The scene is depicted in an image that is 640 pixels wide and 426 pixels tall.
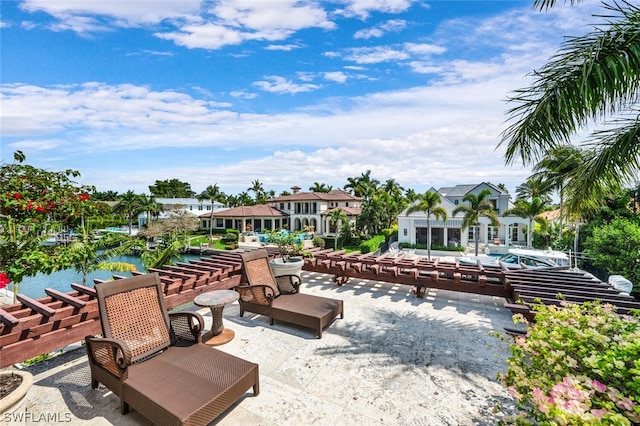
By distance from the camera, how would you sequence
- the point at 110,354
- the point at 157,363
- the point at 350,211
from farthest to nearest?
the point at 350,211 < the point at 157,363 < the point at 110,354

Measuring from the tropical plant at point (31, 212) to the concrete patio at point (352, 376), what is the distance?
1.60 m

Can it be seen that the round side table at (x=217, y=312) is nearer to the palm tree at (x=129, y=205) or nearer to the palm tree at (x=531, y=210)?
the palm tree at (x=531, y=210)

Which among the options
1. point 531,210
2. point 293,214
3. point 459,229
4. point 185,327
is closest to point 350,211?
point 293,214

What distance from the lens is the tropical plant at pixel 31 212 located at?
3.69m

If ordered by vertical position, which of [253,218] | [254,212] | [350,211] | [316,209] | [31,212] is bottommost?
[253,218]

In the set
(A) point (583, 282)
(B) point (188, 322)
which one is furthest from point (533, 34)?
(B) point (188, 322)

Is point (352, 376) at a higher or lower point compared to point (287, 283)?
lower

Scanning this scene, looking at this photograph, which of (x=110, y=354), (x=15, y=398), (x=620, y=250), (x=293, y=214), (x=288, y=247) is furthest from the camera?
(x=293, y=214)

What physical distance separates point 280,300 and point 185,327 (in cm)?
226

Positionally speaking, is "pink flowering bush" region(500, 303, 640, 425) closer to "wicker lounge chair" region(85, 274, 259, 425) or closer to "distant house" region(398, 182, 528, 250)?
"wicker lounge chair" region(85, 274, 259, 425)

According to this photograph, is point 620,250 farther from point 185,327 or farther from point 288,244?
point 185,327

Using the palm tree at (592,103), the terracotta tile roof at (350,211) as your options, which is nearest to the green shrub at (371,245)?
the terracotta tile roof at (350,211)

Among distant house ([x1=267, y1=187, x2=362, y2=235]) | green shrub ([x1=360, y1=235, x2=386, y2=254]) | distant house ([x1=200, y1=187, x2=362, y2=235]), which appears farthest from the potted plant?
distant house ([x1=200, y1=187, x2=362, y2=235])

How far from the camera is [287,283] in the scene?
23.0 ft
